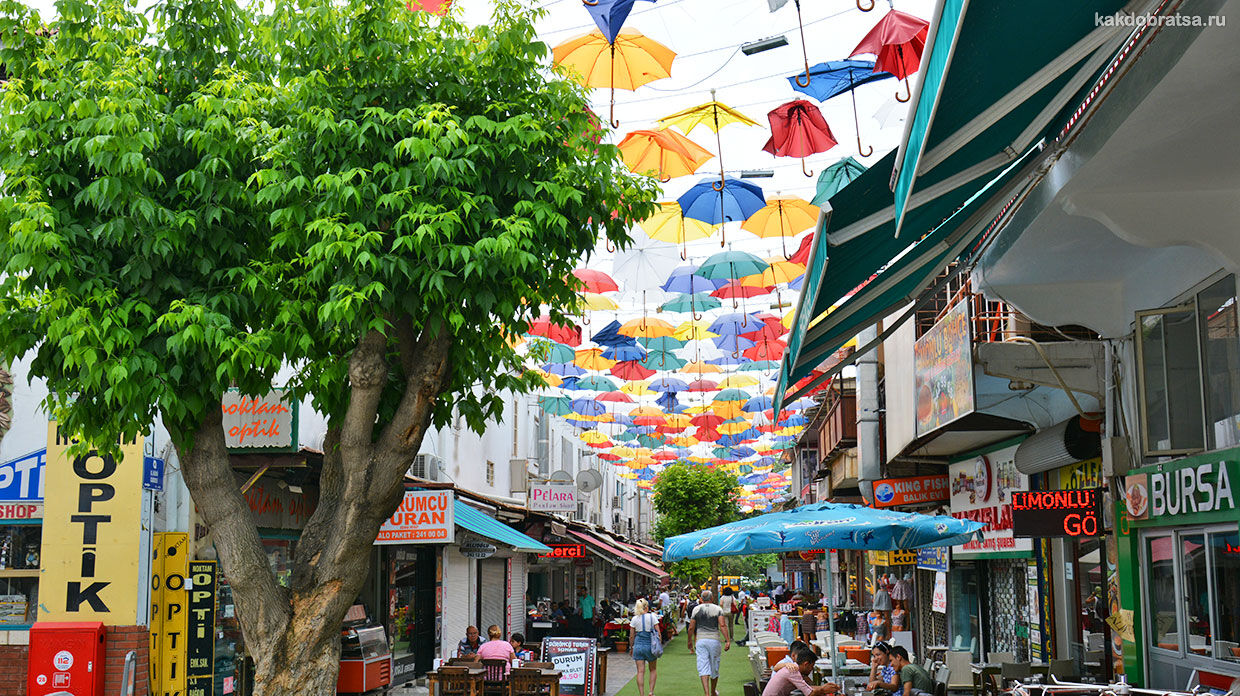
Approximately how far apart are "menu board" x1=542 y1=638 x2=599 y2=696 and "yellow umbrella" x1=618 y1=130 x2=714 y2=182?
7503 millimetres

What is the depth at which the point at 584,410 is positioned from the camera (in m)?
39.9

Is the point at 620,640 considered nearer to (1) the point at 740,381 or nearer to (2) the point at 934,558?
(1) the point at 740,381

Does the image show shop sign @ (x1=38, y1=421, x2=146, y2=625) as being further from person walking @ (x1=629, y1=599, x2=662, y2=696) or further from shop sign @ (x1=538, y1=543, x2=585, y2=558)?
shop sign @ (x1=538, y1=543, x2=585, y2=558)

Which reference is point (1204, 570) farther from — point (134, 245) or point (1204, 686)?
point (134, 245)

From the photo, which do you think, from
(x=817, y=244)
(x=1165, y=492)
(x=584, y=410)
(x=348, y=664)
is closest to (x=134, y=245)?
(x=817, y=244)

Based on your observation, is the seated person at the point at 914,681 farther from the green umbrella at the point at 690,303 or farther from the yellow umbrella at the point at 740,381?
the yellow umbrella at the point at 740,381

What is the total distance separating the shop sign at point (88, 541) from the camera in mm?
12508

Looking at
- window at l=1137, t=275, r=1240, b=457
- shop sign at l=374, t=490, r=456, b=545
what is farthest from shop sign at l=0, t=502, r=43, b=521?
window at l=1137, t=275, r=1240, b=457

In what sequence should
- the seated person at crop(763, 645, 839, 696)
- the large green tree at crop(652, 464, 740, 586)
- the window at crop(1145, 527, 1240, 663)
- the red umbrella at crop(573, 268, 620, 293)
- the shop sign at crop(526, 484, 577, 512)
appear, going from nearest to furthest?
the window at crop(1145, 527, 1240, 663), the seated person at crop(763, 645, 839, 696), the red umbrella at crop(573, 268, 620, 293), the shop sign at crop(526, 484, 577, 512), the large green tree at crop(652, 464, 740, 586)

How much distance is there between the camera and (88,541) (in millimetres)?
12555

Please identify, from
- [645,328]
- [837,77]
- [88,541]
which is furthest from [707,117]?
[645,328]

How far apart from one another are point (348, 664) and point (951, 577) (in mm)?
12595

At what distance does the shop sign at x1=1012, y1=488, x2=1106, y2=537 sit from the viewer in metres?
12.6

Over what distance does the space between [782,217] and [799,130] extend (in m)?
3.39
